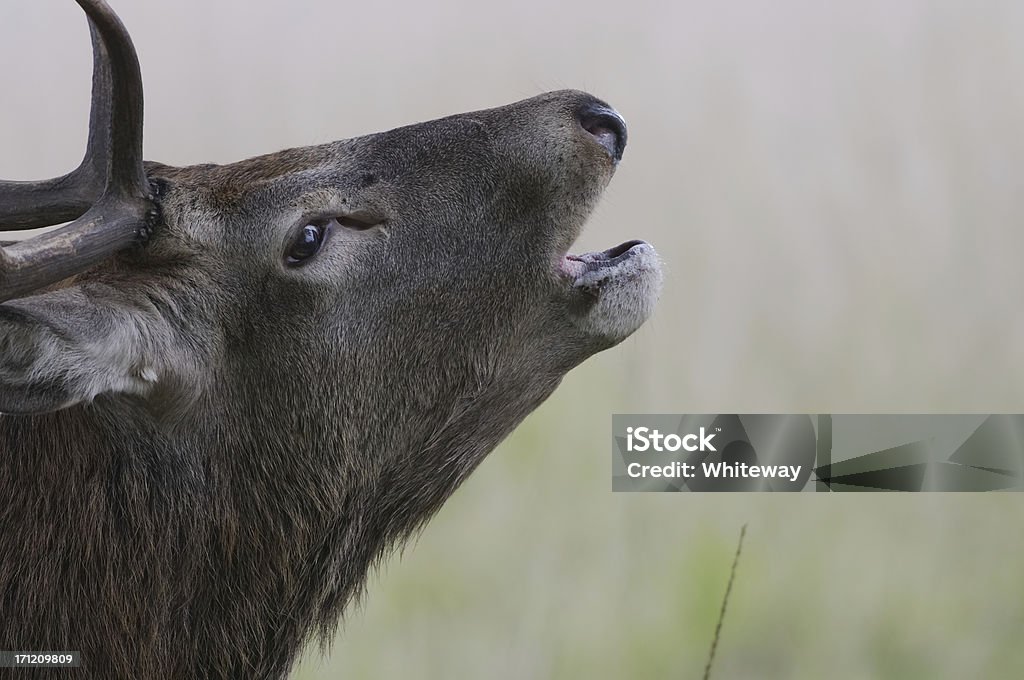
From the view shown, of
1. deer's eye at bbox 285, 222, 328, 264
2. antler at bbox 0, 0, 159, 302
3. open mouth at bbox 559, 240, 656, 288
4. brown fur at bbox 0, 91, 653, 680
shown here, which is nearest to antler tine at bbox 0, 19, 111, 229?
antler at bbox 0, 0, 159, 302

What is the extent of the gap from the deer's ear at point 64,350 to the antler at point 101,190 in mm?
86

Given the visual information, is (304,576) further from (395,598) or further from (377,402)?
(395,598)

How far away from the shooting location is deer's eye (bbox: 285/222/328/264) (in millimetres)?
2424

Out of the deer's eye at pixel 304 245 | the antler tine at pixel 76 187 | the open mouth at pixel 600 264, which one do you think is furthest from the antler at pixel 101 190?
the open mouth at pixel 600 264

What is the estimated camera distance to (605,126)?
2604mm

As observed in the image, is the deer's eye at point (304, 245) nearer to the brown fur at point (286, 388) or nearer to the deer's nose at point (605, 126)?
the brown fur at point (286, 388)

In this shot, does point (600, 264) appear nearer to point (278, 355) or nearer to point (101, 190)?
point (278, 355)

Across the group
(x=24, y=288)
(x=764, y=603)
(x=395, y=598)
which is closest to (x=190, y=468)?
(x=24, y=288)

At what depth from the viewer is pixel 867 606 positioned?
4.52 m

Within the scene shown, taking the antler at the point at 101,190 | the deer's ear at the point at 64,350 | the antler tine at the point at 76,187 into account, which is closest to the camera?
the deer's ear at the point at 64,350

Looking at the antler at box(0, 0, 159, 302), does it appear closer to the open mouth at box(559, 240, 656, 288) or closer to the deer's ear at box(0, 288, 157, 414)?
the deer's ear at box(0, 288, 157, 414)

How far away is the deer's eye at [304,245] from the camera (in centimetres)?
242

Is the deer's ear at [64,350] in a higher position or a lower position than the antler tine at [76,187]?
lower

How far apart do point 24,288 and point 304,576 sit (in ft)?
2.88
